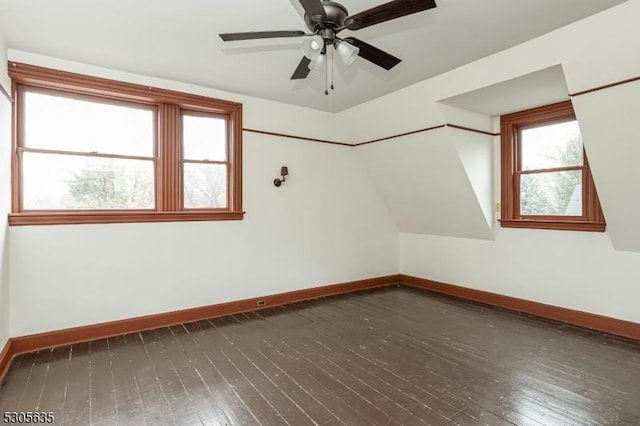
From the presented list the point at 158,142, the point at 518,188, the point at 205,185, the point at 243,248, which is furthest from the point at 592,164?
the point at 158,142

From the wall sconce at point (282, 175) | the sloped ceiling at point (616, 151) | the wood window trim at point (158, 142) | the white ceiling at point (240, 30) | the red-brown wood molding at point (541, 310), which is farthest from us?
the wall sconce at point (282, 175)

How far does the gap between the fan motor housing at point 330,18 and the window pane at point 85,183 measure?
2.51 metres

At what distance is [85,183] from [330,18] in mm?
2840

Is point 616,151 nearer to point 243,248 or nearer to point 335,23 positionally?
point 335,23

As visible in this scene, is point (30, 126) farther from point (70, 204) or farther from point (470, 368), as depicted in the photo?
point (470, 368)

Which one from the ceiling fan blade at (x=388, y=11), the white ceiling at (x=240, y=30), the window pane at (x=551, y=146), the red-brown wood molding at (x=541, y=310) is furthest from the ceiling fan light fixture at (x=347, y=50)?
the red-brown wood molding at (x=541, y=310)

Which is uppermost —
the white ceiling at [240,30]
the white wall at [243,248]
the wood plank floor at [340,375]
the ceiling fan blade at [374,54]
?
the white ceiling at [240,30]

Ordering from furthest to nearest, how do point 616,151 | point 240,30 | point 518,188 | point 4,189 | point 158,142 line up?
1. point 518,188
2. point 158,142
3. point 616,151
4. point 4,189
5. point 240,30

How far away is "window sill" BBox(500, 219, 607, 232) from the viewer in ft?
11.3

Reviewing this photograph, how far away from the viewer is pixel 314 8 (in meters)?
1.73

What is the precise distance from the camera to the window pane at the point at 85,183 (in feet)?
10.00

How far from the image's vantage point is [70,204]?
3.19 m

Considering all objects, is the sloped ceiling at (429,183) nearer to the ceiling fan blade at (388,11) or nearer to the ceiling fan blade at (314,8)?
the ceiling fan blade at (388,11)

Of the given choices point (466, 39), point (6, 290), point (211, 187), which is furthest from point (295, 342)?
point (466, 39)
